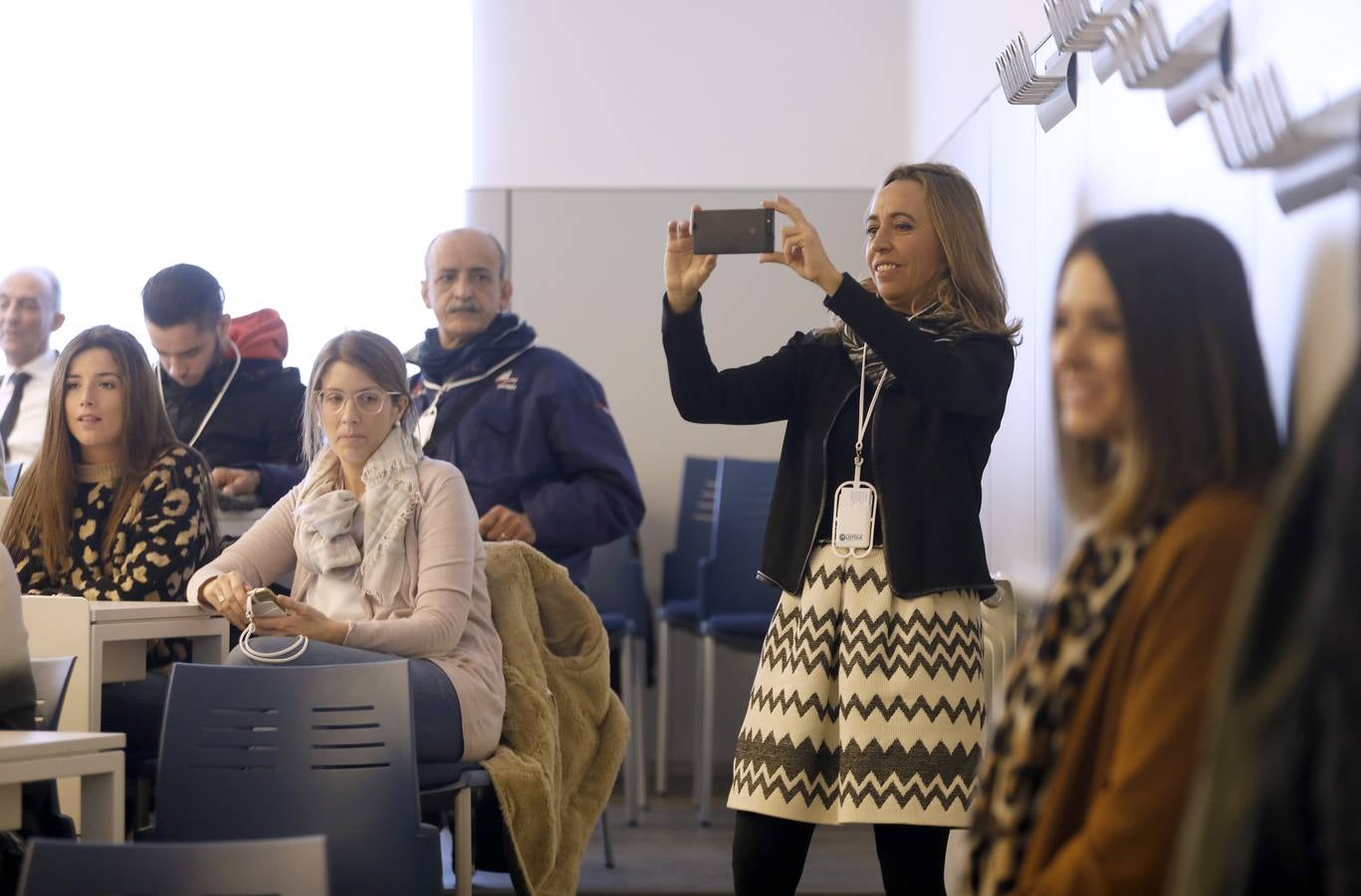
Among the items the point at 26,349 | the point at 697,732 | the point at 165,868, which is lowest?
the point at 697,732

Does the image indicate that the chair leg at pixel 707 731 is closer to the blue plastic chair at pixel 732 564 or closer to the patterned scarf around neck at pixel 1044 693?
the blue plastic chair at pixel 732 564

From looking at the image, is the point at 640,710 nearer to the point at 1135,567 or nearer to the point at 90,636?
the point at 90,636

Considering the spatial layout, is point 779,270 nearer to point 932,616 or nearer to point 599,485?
point 599,485

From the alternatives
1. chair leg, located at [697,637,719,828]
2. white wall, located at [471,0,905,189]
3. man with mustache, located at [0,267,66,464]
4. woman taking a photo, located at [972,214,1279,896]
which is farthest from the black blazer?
white wall, located at [471,0,905,189]

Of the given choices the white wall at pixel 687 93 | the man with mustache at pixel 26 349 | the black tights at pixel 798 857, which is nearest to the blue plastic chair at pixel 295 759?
the black tights at pixel 798 857

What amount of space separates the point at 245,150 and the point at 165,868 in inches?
178

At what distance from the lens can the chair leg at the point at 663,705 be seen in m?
5.21

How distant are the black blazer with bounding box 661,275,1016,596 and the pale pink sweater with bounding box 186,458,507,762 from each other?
76 centimetres

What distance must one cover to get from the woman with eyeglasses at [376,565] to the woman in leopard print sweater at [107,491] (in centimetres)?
21

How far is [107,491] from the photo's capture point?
3.33m

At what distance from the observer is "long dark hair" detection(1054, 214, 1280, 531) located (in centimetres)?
130

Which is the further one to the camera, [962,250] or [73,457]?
[73,457]

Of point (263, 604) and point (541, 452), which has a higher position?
point (541, 452)

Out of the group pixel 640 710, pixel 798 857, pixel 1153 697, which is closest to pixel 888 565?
pixel 798 857
